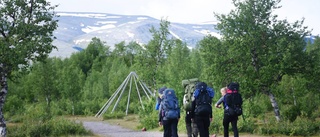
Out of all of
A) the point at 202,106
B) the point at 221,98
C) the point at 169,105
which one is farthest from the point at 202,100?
the point at 169,105

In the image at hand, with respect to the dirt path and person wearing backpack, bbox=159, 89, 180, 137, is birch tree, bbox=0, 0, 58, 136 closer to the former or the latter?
the dirt path

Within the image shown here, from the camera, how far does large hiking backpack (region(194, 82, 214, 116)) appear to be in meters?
11.6

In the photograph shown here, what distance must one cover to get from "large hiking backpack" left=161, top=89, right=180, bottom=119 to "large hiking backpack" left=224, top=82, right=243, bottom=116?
60.8 inches

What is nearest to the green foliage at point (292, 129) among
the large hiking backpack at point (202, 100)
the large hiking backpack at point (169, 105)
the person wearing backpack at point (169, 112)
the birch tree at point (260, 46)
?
the birch tree at point (260, 46)

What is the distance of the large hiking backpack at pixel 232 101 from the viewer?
12.1 metres

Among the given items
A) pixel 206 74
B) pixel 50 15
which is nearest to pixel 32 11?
pixel 50 15

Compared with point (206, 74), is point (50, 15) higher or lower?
higher

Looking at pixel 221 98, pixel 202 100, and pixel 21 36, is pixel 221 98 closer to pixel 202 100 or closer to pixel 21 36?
pixel 202 100

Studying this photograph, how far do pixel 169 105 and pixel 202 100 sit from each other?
1.15 m

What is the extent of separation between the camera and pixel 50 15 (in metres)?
21.9

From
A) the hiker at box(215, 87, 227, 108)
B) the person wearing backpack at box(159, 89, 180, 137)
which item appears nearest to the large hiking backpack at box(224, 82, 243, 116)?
the hiker at box(215, 87, 227, 108)

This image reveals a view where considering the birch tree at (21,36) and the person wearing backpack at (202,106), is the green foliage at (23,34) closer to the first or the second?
the birch tree at (21,36)

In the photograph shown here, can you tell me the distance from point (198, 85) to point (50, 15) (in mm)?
12772

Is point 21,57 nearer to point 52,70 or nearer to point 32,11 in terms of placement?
point 32,11
